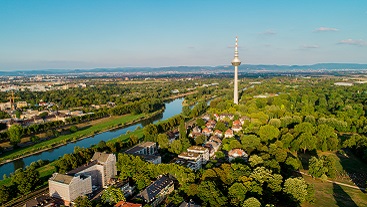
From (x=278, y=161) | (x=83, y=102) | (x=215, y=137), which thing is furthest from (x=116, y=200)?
(x=83, y=102)

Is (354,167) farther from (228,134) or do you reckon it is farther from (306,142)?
(228,134)

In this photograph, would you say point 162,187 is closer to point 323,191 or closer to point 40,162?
point 323,191

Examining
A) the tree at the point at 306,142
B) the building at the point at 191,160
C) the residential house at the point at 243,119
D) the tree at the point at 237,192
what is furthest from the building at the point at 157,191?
the residential house at the point at 243,119

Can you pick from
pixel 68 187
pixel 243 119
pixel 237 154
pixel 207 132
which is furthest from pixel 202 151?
pixel 243 119

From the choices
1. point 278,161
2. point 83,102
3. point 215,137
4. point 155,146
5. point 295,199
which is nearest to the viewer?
point 295,199

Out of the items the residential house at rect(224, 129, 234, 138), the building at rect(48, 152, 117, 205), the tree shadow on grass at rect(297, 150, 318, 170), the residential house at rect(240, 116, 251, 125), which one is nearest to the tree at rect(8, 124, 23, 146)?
the building at rect(48, 152, 117, 205)

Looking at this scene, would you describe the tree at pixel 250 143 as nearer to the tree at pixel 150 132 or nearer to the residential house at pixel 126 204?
the tree at pixel 150 132

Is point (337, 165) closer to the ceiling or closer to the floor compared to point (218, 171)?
closer to the floor
